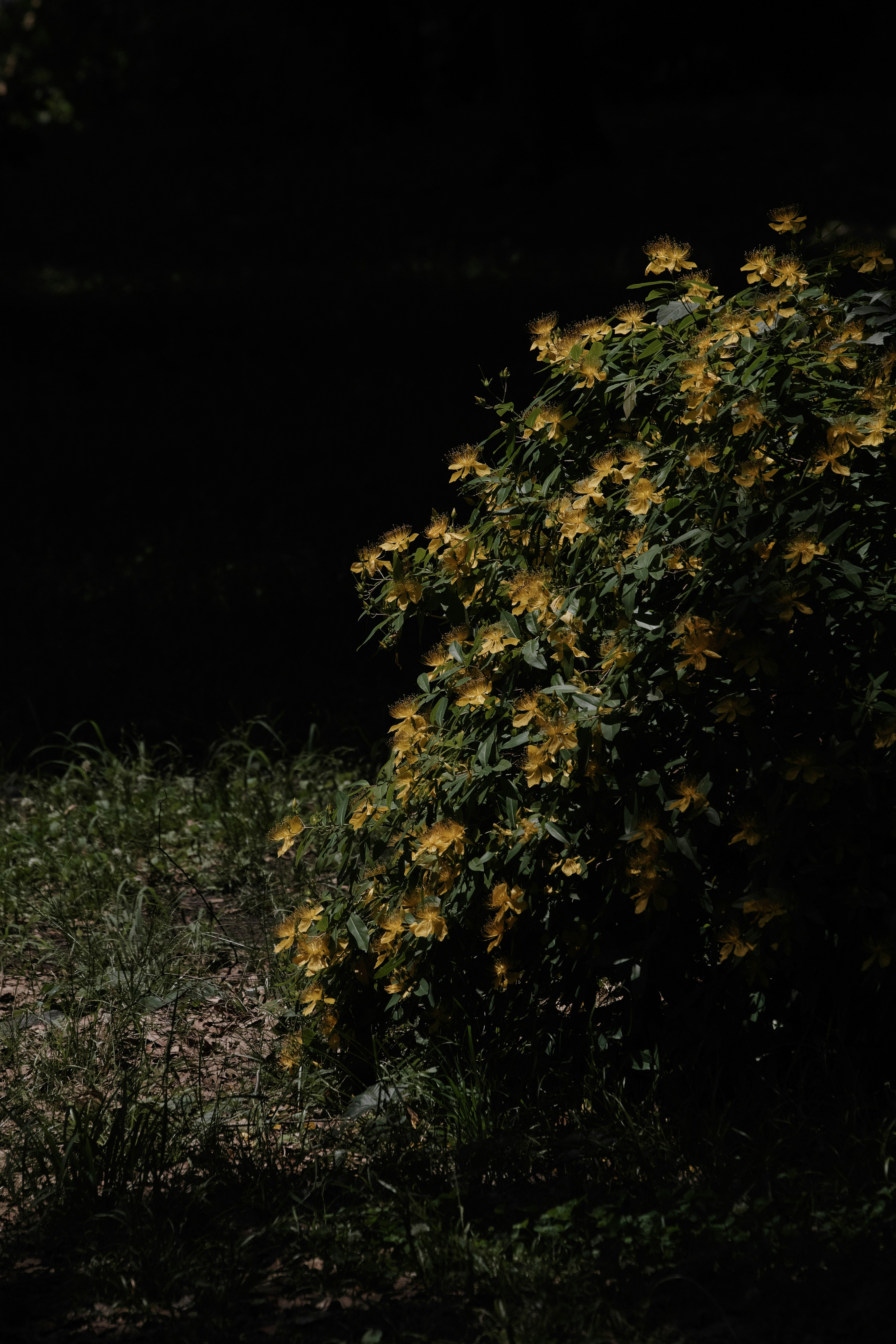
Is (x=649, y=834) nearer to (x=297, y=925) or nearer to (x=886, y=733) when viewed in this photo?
(x=886, y=733)

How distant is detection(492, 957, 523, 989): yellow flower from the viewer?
2.70m

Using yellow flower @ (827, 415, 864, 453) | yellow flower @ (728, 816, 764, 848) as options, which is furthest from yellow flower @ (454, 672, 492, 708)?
yellow flower @ (827, 415, 864, 453)

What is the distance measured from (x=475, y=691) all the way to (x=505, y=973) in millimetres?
557

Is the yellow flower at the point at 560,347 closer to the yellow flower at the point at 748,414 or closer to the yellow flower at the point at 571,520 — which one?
the yellow flower at the point at 571,520

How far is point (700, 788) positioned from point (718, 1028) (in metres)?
0.50

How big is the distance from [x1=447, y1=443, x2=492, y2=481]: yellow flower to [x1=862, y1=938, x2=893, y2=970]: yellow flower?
121 centimetres

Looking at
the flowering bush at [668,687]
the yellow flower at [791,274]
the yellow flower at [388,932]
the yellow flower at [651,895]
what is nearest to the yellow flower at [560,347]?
the flowering bush at [668,687]

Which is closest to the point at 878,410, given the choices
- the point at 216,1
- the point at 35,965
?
the point at 35,965

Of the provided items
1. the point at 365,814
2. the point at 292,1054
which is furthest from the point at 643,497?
the point at 292,1054

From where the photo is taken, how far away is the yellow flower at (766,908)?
2400mm

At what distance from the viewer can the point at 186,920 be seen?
393 cm

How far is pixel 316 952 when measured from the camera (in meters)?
2.92

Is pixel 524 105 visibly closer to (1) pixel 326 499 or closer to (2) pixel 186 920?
(1) pixel 326 499

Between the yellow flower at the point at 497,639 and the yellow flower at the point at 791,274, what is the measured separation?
0.85 m
